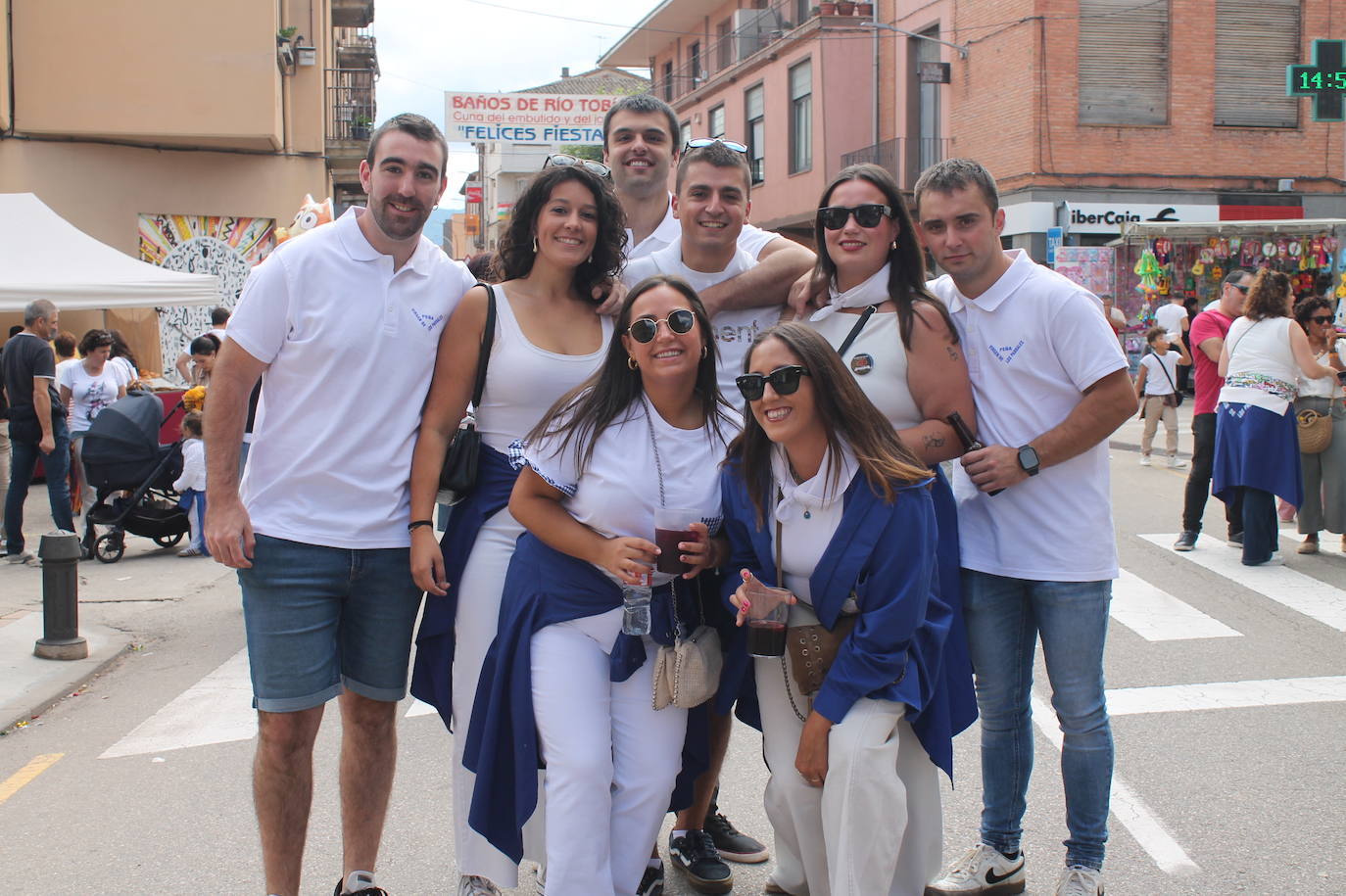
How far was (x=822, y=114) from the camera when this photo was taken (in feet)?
93.7

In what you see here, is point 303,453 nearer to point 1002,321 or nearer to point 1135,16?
point 1002,321

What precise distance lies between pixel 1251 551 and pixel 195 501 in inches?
328

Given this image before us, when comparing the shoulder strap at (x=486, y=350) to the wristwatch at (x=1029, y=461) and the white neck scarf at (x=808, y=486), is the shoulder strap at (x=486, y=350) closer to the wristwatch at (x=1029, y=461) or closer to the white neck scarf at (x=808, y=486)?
the white neck scarf at (x=808, y=486)

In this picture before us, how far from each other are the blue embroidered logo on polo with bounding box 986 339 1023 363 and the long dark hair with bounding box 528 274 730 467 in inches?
32.9

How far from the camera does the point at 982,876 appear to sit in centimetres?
368

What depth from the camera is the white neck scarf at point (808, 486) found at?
3.16 m

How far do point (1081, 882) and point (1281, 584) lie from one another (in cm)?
549

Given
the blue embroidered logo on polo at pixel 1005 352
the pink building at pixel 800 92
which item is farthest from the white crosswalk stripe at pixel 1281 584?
the pink building at pixel 800 92

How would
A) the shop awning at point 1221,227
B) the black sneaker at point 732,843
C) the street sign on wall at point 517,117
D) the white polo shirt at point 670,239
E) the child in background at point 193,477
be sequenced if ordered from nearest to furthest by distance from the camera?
the black sneaker at point 732,843
the white polo shirt at point 670,239
the child in background at point 193,477
the shop awning at point 1221,227
the street sign on wall at point 517,117

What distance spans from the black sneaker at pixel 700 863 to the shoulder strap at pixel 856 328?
1.67 meters

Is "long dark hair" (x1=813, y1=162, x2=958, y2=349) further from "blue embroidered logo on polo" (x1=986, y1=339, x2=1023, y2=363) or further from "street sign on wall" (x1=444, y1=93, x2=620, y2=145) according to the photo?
"street sign on wall" (x1=444, y1=93, x2=620, y2=145)

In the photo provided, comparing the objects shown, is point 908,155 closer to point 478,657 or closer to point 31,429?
point 31,429

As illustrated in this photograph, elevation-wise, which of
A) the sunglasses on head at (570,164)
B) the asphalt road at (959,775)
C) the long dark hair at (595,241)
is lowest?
the asphalt road at (959,775)

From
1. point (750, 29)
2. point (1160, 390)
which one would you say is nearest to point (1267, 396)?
point (1160, 390)
